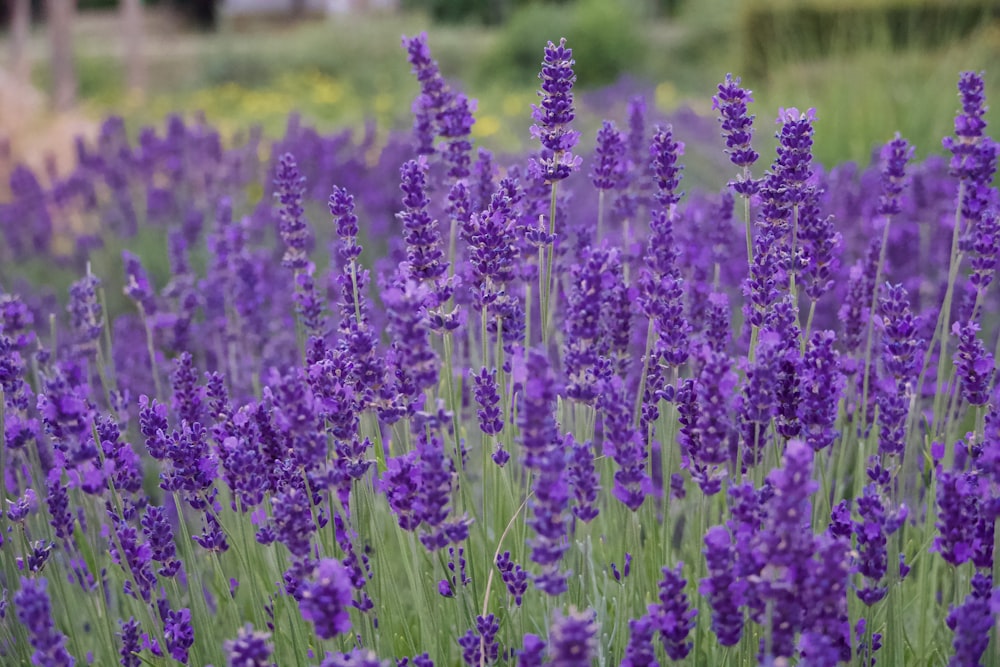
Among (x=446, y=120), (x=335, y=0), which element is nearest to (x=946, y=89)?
(x=446, y=120)

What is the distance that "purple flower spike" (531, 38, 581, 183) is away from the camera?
2.19 m

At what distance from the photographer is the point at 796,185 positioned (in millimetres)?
2225

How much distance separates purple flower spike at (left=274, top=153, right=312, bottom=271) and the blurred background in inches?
195

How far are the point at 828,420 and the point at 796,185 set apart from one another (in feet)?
1.91

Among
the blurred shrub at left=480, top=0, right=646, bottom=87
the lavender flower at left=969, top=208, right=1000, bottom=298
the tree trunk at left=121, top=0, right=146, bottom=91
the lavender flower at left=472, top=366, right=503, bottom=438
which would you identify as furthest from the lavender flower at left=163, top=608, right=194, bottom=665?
the blurred shrub at left=480, top=0, right=646, bottom=87

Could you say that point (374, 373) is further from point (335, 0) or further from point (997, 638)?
point (335, 0)

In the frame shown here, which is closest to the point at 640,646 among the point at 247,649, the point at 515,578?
the point at 515,578

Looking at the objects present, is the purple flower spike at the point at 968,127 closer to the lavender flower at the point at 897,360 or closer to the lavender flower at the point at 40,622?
the lavender flower at the point at 897,360

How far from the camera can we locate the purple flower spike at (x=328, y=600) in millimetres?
1508

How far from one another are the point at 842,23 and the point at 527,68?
19.2 feet

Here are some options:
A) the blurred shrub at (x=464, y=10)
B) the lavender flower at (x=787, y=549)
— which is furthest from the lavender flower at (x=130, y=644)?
the blurred shrub at (x=464, y=10)

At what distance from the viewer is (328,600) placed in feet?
4.94

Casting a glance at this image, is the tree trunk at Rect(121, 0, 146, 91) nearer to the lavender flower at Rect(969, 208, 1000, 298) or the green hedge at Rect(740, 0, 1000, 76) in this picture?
the green hedge at Rect(740, 0, 1000, 76)

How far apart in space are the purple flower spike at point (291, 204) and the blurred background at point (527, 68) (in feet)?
16.3
